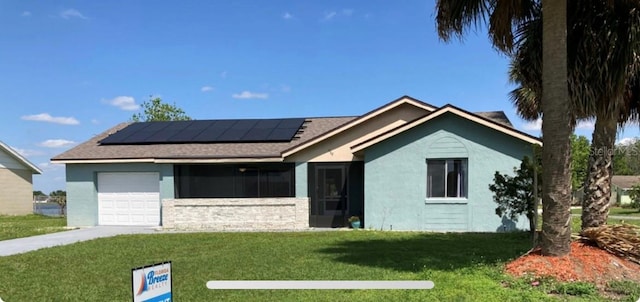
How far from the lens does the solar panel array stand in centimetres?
1803

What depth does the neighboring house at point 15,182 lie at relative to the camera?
86.9ft

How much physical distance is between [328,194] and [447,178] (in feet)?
14.3

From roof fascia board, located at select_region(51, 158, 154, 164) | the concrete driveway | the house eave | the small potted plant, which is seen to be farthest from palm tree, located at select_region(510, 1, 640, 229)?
roof fascia board, located at select_region(51, 158, 154, 164)

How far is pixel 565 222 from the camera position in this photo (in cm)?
734

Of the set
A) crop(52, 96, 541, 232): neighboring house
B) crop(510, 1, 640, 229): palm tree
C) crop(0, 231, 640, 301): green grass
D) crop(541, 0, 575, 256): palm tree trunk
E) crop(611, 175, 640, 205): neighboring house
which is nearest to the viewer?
crop(0, 231, 640, 301): green grass

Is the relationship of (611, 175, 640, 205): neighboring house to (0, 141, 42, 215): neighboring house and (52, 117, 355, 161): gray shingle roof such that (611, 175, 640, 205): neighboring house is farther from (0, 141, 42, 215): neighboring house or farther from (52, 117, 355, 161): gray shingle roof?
(0, 141, 42, 215): neighboring house

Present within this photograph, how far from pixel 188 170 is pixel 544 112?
13.4 meters

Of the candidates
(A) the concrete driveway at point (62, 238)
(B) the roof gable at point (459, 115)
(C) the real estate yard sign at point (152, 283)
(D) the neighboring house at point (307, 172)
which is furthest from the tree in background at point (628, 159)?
(C) the real estate yard sign at point (152, 283)

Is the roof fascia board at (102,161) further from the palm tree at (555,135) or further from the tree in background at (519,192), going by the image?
the palm tree at (555,135)

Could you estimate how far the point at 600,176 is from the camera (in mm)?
8414

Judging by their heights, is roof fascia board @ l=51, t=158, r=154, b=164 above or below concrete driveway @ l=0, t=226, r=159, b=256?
above

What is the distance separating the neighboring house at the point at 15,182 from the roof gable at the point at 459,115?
22988mm

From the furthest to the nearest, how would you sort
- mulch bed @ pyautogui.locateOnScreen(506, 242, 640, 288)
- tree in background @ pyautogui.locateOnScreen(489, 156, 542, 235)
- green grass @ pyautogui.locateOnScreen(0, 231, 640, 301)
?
tree in background @ pyautogui.locateOnScreen(489, 156, 542, 235) → mulch bed @ pyautogui.locateOnScreen(506, 242, 640, 288) → green grass @ pyautogui.locateOnScreen(0, 231, 640, 301)

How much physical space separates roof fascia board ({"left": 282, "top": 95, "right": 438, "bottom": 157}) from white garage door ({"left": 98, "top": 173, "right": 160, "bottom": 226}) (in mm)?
5994
